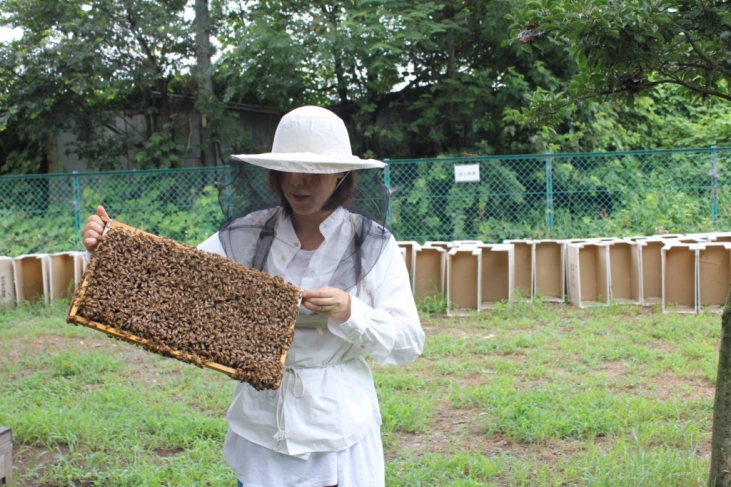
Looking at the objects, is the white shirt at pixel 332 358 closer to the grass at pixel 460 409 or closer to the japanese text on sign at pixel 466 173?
the grass at pixel 460 409

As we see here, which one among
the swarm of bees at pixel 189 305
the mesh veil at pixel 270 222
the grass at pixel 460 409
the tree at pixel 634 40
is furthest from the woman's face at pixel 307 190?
the grass at pixel 460 409

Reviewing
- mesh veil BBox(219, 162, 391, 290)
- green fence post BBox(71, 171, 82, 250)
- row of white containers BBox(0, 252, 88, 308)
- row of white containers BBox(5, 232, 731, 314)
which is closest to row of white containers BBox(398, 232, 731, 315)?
row of white containers BBox(5, 232, 731, 314)

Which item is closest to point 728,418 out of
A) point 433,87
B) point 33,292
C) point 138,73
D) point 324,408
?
point 324,408

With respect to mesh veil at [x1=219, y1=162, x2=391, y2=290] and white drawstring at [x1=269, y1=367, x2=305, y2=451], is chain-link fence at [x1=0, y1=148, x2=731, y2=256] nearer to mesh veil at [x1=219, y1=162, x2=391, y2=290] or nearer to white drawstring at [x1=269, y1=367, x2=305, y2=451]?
mesh veil at [x1=219, y1=162, x2=391, y2=290]

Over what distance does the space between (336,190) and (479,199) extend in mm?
7356

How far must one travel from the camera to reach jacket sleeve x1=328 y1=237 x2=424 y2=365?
1.66m

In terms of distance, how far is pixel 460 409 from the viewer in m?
4.05

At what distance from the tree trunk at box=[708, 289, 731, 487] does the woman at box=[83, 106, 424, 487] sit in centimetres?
133

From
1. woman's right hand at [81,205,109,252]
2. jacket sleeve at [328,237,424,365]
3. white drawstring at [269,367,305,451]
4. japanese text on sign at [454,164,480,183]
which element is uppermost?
japanese text on sign at [454,164,480,183]

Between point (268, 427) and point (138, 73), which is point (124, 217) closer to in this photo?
point (138, 73)

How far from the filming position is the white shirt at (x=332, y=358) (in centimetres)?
167

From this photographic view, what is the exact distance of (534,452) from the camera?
340cm

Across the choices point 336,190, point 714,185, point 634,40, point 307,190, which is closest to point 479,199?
point 714,185

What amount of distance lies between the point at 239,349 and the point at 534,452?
2252 millimetres
